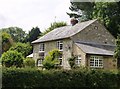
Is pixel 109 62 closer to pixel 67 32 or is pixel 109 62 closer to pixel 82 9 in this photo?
pixel 67 32

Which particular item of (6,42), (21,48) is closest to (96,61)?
(21,48)

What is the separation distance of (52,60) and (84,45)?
486 cm

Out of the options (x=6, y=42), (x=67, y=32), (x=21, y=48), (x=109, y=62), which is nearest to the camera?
(x=109, y=62)

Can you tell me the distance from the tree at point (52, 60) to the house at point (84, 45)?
1.49 meters

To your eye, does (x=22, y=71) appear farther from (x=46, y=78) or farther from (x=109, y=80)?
(x=109, y=80)

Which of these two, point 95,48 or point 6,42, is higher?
point 6,42

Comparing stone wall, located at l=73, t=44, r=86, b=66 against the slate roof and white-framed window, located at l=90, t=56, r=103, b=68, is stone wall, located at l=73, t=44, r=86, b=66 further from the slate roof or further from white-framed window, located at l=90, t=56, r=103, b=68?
white-framed window, located at l=90, t=56, r=103, b=68

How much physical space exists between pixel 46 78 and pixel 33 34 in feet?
197

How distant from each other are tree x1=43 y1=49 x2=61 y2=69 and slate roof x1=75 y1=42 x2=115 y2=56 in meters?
3.20

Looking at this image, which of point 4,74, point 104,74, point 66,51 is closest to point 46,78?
point 4,74

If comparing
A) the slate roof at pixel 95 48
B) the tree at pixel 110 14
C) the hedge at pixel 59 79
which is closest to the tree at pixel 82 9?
the tree at pixel 110 14

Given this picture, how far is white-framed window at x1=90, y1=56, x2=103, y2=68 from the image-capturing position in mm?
38688

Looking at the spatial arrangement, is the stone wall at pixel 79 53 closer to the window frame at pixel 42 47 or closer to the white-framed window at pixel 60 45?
the white-framed window at pixel 60 45

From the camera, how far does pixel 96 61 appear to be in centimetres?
3884
